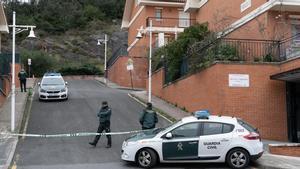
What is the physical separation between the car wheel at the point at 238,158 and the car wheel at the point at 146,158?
2152mm

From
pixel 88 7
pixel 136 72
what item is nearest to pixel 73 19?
pixel 88 7

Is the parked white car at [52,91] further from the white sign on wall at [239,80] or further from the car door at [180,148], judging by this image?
the car door at [180,148]

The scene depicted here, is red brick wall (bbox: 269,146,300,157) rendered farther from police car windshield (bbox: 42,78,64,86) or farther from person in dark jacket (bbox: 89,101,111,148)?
police car windshield (bbox: 42,78,64,86)

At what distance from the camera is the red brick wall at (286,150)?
17.8 m

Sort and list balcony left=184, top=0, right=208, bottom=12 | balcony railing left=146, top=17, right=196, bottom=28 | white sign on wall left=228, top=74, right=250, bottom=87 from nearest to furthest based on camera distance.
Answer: white sign on wall left=228, top=74, right=250, bottom=87
balcony left=184, top=0, right=208, bottom=12
balcony railing left=146, top=17, right=196, bottom=28

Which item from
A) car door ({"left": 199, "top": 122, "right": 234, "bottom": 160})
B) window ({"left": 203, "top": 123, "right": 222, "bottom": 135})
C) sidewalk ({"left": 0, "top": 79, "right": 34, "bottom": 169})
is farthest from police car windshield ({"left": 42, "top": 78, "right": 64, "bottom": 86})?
car door ({"left": 199, "top": 122, "right": 234, "bottom": 160})

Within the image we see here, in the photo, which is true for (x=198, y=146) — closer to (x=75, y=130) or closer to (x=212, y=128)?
(x=212, y=128)

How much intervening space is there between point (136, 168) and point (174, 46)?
15.5 m

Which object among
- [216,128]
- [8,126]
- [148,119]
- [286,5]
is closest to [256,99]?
[148,119]

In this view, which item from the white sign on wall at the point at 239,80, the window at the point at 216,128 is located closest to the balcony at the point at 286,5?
the white sign on wall at the point at 239,80

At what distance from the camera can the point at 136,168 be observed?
49.5 feet

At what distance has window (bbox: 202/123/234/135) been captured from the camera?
1535cm

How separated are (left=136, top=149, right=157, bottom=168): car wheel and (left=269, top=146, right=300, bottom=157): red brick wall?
482 cm

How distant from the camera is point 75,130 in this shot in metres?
22.1
